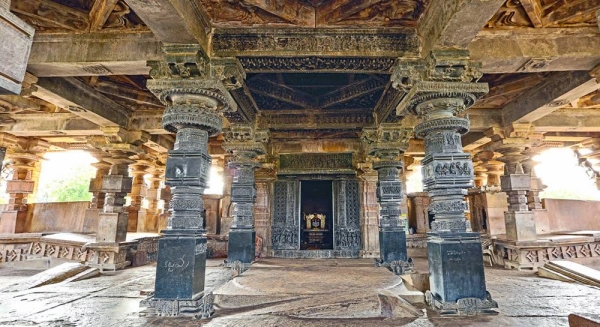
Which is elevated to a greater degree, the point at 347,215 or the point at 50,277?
the point at 347,215

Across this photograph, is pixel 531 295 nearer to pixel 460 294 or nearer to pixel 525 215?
pixel 460 294

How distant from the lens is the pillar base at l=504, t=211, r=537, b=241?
7.82 meters

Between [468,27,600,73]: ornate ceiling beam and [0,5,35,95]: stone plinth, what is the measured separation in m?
4.49

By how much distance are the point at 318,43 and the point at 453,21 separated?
1.61 metres

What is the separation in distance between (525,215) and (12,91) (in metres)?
9.94

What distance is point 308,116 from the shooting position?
7.16 m

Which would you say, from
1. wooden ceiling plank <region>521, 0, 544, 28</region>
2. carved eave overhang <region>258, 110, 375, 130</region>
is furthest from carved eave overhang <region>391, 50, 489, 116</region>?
carved eave overhang <region>258, 110, 375, 130</region>

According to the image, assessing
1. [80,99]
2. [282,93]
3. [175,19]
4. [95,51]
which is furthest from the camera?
[282,93]

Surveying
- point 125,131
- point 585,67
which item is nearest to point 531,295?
point 585,67

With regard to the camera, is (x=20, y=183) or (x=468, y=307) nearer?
(x=468, y=307)

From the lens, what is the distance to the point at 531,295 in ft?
15.6

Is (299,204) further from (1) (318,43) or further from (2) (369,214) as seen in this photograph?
(1) (318,43)

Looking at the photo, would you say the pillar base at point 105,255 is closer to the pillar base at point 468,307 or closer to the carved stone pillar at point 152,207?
the carved stone pillar at point 152,207

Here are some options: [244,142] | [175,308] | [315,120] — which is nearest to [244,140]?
[244,142]
